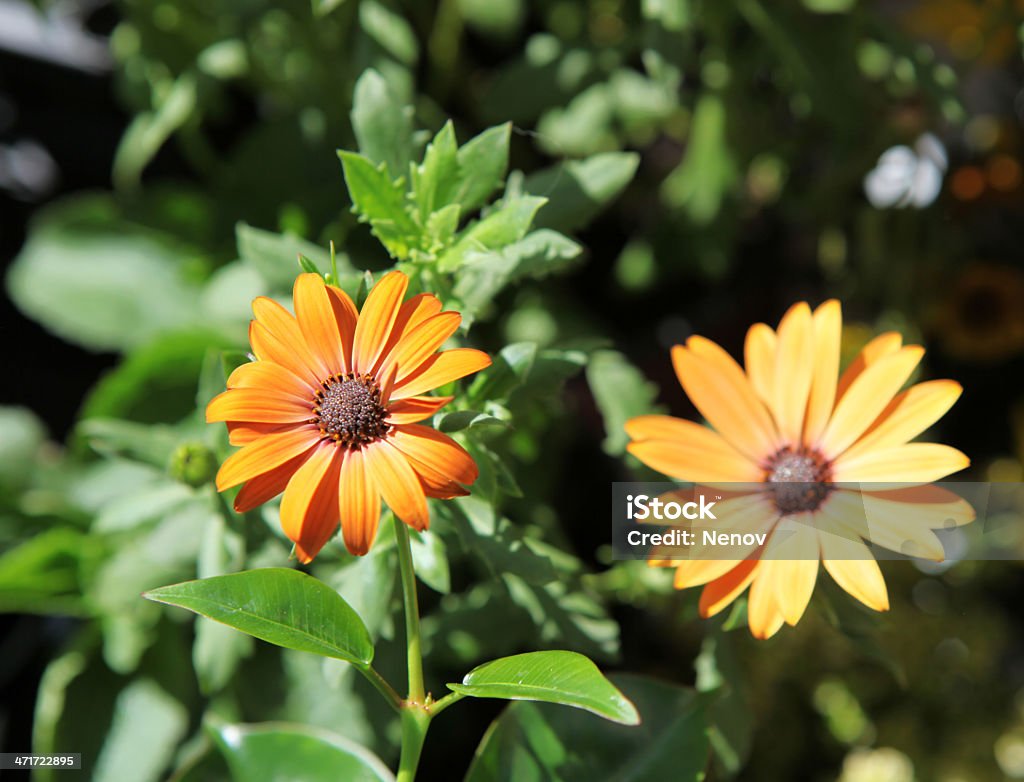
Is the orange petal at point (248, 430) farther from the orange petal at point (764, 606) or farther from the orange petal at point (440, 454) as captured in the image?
the orange petal at point (764, 606)

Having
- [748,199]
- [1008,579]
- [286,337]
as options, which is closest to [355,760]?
[286,337]

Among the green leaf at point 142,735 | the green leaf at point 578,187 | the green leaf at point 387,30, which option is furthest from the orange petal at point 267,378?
the green leaf at point 142,735

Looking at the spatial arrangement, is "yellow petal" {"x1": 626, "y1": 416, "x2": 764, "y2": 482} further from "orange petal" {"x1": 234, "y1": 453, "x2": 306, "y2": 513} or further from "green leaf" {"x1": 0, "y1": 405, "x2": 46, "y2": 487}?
"green leaf" {"x1": 0, "y1": 405, "x2": 46, "y2": 487}

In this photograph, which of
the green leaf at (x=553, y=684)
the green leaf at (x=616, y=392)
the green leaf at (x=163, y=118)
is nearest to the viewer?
the green leaf at (x=553, y=684)

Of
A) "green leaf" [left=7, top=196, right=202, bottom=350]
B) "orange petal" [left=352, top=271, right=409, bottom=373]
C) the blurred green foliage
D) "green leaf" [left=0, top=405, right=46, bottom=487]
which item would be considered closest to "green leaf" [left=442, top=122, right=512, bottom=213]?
the blurred green foliage

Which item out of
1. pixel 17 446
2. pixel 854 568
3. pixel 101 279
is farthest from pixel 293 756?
pixel 101 279

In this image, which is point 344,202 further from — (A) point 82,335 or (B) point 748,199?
(B) point 748,199

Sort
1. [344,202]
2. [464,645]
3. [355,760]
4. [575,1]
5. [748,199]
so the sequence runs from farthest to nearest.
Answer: [748,199]
[575,1]
[344,202]
[464,645]
[355,760]
